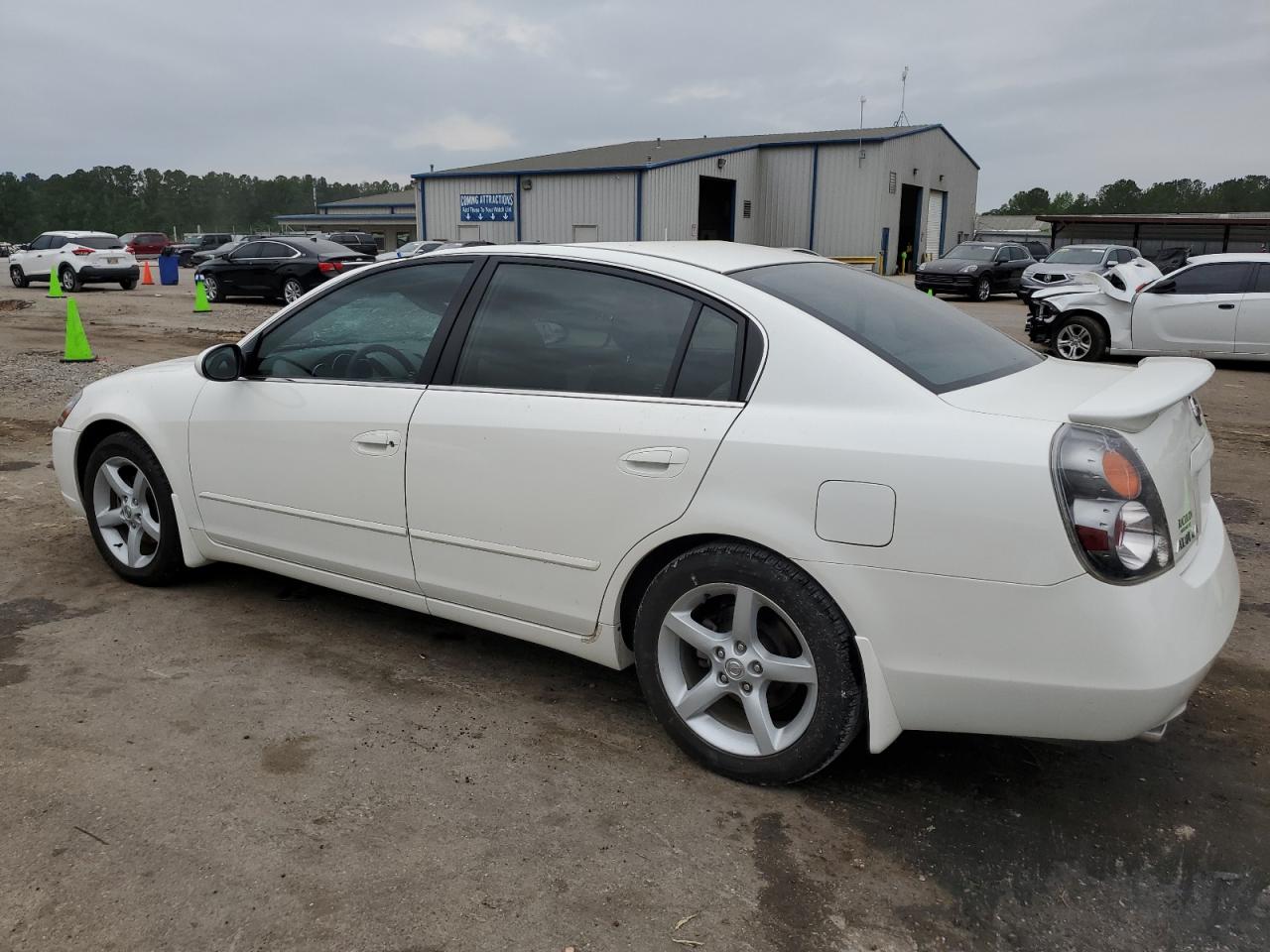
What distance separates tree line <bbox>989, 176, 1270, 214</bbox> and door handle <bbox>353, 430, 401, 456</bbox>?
104662mm

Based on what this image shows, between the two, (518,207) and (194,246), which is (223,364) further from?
(194,246)

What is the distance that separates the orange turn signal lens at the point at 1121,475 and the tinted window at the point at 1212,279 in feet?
40.9

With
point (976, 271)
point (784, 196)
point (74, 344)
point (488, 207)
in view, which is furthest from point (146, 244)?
point (74, 344)

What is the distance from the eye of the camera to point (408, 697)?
354cm

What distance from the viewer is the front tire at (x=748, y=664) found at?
2.73 metres

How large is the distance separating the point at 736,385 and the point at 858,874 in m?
1.36

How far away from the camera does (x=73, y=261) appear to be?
81.7 ft

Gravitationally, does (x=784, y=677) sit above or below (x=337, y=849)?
above

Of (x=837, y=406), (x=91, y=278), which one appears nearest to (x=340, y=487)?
(x=837, y=406)

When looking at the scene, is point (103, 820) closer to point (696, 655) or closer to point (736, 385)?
point (696, 655)

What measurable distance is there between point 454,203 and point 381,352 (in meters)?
37.3

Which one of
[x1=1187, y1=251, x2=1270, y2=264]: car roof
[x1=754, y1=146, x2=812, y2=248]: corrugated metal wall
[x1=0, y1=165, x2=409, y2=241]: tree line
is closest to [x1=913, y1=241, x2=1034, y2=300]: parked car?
[x1=1187, y1=251, x2=1270, y2=264]: car roof

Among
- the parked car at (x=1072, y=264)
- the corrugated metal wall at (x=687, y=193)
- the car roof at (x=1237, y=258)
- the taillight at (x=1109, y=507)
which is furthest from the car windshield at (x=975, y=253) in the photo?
the taillight at (x=1109, y=507)

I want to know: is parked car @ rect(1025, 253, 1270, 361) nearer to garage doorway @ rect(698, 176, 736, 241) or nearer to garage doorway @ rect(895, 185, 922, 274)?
garage doorway @ rect(698, 176, 736, 241)
